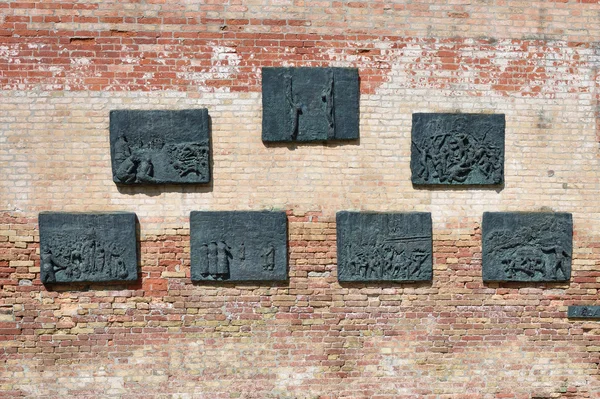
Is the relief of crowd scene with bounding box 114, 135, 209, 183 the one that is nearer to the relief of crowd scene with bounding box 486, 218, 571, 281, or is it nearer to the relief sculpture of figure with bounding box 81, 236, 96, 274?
the relief sculpture of figure with bounding box 81, 236, 96, 274

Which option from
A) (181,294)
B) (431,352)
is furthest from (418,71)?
(181,294)

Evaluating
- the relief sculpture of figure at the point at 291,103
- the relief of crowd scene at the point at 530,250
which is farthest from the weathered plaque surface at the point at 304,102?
the relief of crowd scene at the point at 530,250

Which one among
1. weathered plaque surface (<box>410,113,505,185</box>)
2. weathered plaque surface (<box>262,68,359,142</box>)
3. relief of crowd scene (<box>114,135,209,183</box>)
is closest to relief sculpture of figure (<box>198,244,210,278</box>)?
relief of crowd scene (<box>114,135,209,183</box>)

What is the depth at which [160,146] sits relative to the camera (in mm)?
4367

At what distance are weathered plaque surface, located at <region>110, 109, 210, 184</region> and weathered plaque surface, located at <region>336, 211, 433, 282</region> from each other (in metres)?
1.38

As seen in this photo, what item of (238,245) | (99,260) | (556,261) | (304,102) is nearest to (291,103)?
(304,102)

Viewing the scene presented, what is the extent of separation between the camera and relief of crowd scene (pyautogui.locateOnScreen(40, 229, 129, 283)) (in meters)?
4.33

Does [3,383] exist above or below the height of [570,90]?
below

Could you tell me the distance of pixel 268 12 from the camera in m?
4.43

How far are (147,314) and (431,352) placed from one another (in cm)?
262

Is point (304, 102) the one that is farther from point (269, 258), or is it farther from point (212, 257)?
point (212, 257)

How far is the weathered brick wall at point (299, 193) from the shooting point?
4375 millimetres

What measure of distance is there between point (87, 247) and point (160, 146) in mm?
1090

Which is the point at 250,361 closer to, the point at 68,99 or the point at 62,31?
the point at 68,99
